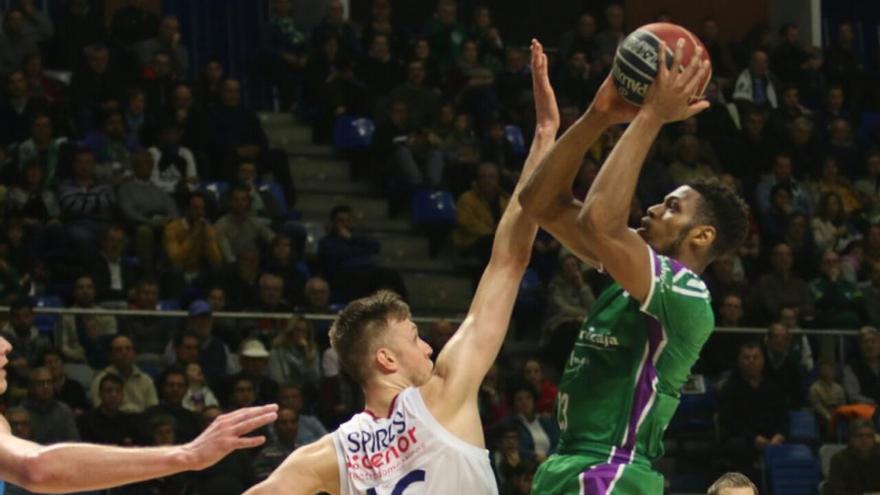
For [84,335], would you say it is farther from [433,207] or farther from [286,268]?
[433,207]

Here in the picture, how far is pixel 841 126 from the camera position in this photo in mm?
19219

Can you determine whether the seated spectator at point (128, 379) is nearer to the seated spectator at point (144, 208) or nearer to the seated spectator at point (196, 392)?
the seated spectator at point (196, 392)

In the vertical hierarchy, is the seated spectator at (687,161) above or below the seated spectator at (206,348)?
above

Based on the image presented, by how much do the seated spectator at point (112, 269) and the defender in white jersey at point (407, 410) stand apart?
8.42 meters

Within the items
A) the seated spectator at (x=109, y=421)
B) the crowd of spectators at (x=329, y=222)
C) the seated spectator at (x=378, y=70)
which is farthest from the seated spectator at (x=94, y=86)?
the seated spectator at (x=109, y=421)

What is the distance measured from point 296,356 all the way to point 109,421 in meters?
1.88

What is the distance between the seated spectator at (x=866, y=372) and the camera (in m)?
15.5

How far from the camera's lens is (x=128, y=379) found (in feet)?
42.2

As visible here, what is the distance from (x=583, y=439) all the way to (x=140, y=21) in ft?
41.3

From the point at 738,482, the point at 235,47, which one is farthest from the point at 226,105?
the point at 738,482

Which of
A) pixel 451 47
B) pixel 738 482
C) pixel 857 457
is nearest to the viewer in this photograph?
pixel 738 482

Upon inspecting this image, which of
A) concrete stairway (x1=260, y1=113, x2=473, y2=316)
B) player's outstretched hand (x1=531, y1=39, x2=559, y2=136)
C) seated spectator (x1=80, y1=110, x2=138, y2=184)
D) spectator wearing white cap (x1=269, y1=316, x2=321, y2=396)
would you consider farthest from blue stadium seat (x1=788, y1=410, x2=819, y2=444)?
player's outstretched hand (x1=531, y1=39, x2=559, y2=136)

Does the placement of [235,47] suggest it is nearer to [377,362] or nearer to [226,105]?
[226,105]

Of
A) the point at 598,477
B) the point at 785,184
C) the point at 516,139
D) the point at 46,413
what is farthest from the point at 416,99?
the point at 598,477
